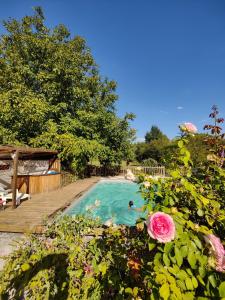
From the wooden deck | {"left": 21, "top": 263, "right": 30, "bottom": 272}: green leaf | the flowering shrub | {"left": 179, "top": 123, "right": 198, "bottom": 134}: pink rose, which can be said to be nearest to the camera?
the flowering shrub

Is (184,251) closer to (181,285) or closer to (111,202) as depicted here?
(181,285)

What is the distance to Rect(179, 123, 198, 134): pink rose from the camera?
194 cm

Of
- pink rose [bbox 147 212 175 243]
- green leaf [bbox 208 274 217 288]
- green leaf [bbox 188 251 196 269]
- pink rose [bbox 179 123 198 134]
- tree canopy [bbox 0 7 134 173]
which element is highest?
tree canopy [bbox 0 7 134 173]

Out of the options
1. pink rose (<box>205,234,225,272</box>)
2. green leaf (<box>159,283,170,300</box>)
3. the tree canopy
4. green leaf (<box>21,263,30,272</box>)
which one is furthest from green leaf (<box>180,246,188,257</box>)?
the tree canopy

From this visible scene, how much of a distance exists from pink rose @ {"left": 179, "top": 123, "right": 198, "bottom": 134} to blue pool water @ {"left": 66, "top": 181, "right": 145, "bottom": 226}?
750 cm

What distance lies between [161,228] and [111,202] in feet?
44.3

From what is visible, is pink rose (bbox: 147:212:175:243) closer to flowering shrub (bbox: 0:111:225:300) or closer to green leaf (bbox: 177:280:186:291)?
flowering shrub (bbox: 0:111:225:300)

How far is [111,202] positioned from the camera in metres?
14.2

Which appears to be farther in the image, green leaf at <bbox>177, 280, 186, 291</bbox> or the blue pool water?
the blue pool water

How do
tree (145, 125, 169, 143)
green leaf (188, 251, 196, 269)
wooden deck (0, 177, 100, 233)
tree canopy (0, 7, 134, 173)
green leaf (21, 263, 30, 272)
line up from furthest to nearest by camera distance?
tree (145, 125, 169, 143)
tree canopy (0, 7, 134, 173)
wooden deck (0, 177, 100, 233)
green leaf (21, 263, 30, 272)
green leaf (188, 251, 196, 269)

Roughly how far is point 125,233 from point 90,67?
20.7 m

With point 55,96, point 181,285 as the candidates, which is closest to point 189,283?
point 181,285

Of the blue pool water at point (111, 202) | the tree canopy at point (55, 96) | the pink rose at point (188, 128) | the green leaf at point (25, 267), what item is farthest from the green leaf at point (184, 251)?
the tree canopy at point (55, 96)

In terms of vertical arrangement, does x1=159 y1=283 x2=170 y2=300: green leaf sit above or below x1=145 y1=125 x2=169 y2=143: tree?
below
